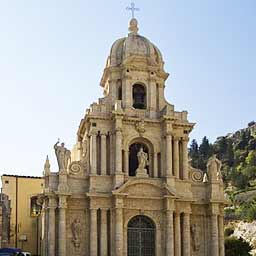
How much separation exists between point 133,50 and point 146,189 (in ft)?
32.3

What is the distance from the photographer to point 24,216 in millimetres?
48594

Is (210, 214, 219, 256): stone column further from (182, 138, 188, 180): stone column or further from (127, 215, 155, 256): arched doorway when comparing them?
(127, 215, 155, 256): arched doorway

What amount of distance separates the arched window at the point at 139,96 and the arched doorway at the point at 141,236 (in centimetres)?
784

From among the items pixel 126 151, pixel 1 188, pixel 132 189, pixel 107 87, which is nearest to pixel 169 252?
pixel 132 189

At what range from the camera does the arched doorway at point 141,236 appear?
38.7 meters

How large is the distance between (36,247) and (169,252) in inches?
521

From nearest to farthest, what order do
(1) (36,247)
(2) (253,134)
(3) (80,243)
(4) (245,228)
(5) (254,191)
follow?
(3) (80,243) → (1) (36,247) → (4) (245,228) → (5) (254,191) → (2) (253,134)

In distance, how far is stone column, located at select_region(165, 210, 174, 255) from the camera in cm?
3819

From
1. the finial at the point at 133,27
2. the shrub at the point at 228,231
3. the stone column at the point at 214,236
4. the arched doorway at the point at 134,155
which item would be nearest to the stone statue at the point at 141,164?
the arched doorway at the point at 134,155

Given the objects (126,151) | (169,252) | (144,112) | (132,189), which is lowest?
(169,252)

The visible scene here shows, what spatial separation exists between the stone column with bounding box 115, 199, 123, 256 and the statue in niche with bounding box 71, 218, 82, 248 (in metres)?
2.29

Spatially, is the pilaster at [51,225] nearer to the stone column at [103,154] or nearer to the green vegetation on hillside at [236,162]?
the stone column at [103,154]

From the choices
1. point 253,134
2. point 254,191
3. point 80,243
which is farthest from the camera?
point 253,134

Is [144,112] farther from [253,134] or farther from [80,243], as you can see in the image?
[253,134]
